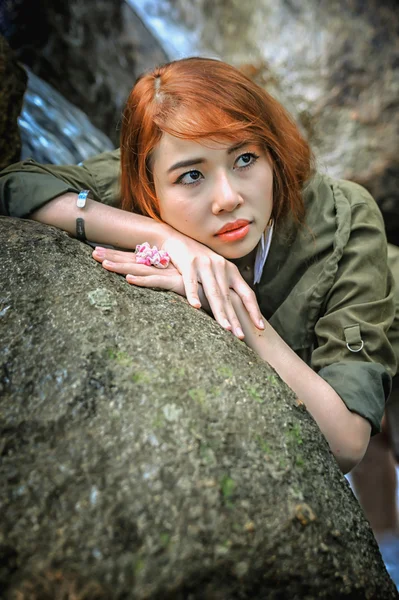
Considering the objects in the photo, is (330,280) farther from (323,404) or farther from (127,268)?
Result: (127,268)

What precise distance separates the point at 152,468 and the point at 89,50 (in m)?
4.09

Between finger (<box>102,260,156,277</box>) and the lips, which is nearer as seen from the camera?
finger (<box>102,260,156,277</box>)

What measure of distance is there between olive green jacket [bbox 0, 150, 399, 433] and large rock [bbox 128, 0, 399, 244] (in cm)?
210

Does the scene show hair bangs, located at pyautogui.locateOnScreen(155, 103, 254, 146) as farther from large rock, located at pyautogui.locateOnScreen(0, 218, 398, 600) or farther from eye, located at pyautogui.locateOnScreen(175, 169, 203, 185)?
large rock, located at pyautogui.locateOnScreen(0, 218, 398, 600)

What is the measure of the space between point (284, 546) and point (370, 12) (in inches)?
157

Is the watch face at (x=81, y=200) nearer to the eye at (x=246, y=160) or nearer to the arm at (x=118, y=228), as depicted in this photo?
the arm at (x=118, y=228)

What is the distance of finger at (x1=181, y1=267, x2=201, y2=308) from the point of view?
72.1 inches

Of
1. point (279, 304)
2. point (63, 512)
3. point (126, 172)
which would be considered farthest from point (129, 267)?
point (63, 512)

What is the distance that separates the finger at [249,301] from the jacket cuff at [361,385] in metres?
0.29

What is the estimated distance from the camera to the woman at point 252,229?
1880mm

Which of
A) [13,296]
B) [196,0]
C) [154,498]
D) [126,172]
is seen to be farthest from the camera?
[196,0]

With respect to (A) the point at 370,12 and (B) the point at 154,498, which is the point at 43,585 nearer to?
(B) the point at 154,498

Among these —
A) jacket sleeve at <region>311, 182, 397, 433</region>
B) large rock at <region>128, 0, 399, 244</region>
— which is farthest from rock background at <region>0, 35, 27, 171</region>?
large rock at <region>128, 0, 399, 244</region>

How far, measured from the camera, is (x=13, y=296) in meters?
1.59
